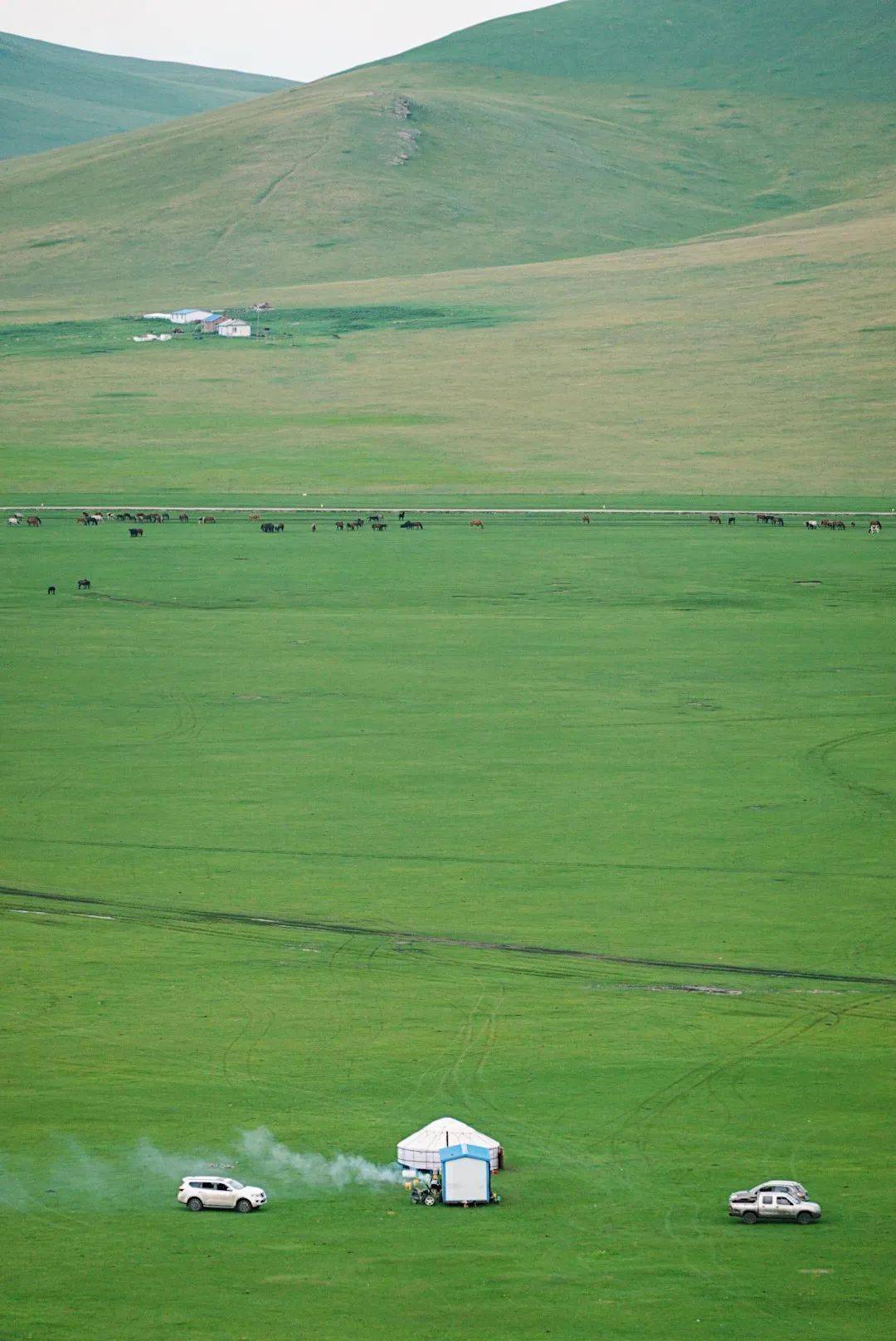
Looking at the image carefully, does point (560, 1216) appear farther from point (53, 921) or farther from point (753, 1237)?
point (53, 921)

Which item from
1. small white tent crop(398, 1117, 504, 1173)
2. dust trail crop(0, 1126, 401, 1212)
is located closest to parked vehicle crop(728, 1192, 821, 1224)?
small white tent crop(398, 1117, 504, 1173)

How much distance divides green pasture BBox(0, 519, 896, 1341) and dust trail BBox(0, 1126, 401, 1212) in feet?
0.27

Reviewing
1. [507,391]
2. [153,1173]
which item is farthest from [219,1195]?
[507,391]

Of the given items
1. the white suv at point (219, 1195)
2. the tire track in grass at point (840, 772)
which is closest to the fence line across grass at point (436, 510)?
the tire track in grass at point (840, 772)

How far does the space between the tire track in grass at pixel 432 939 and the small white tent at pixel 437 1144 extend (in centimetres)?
984

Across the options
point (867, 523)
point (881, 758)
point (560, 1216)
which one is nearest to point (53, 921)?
point (560, 1216)

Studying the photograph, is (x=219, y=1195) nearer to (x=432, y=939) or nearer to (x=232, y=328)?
(x=432, y=939)

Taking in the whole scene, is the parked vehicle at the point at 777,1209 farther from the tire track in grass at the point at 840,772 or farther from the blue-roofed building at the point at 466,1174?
the tire track in grass at the point at 840,772

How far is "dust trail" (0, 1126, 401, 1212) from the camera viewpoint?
84.7 feet

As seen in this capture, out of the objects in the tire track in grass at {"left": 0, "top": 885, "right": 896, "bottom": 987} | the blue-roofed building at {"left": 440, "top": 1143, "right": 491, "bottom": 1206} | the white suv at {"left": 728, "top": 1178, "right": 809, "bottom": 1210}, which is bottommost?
the white suv at {"left": 728, "top": 1178, "right": 809, "bottom": 1210}

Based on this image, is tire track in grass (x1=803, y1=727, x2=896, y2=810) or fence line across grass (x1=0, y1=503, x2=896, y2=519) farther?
fence line across grass (x1=0, y1=503, x2=896, y2=519)

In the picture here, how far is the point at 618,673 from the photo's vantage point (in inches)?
2511

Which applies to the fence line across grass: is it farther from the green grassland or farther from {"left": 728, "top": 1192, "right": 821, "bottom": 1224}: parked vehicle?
{"left": 728, "top": 1192, "right": 821, "bottom": 1224}: parked vehicle

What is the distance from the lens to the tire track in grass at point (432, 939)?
35.1 m
